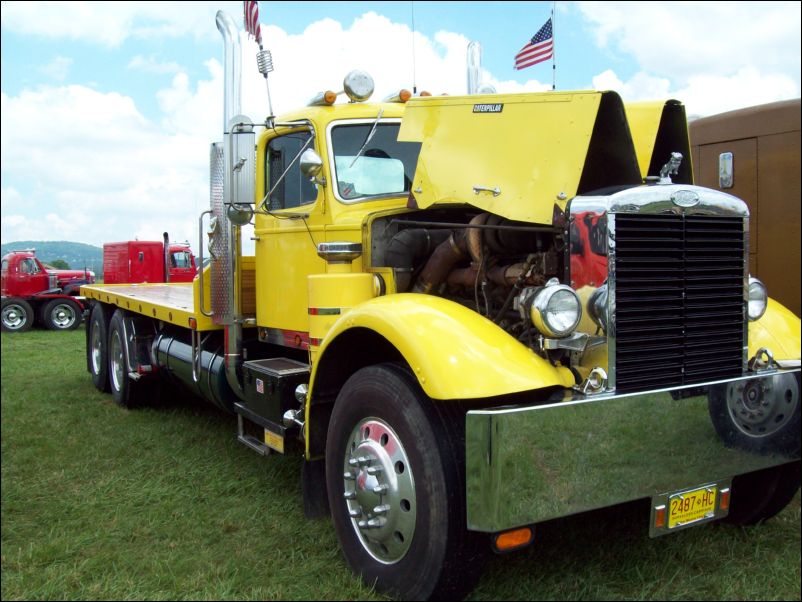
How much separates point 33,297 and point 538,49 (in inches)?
607

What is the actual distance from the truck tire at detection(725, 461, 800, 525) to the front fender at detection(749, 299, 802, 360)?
61cm

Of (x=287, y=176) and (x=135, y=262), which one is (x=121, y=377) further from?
(x=135, y=262)

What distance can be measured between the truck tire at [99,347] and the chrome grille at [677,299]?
6553 millimetres

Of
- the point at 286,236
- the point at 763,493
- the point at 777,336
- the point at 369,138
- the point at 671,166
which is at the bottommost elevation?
the point at 763,493

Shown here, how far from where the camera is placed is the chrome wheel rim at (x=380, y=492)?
10.3ft

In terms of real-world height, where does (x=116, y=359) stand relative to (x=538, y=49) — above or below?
below

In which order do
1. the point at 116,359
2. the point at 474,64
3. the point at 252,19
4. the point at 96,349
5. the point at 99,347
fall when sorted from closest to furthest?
the point at 252,19 < the point at 474,64 < the point at 116,359 < the point at 99,347 < the point at 96,349

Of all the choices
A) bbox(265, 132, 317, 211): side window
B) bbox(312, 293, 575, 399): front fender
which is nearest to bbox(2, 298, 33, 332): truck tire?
bbox(265, 132, 317, 211): side window

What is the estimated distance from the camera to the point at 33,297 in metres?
17.8

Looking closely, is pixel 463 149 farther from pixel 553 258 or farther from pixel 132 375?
pixel 132 375

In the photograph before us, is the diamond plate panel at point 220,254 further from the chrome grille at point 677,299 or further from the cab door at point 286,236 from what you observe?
the chrome grille at point 677,299

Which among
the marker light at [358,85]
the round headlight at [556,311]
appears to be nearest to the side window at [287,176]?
the marker light at [358,85]

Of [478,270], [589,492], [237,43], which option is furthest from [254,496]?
[237,43]

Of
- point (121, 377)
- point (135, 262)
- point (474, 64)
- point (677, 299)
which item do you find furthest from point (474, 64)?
point (135, 262)
